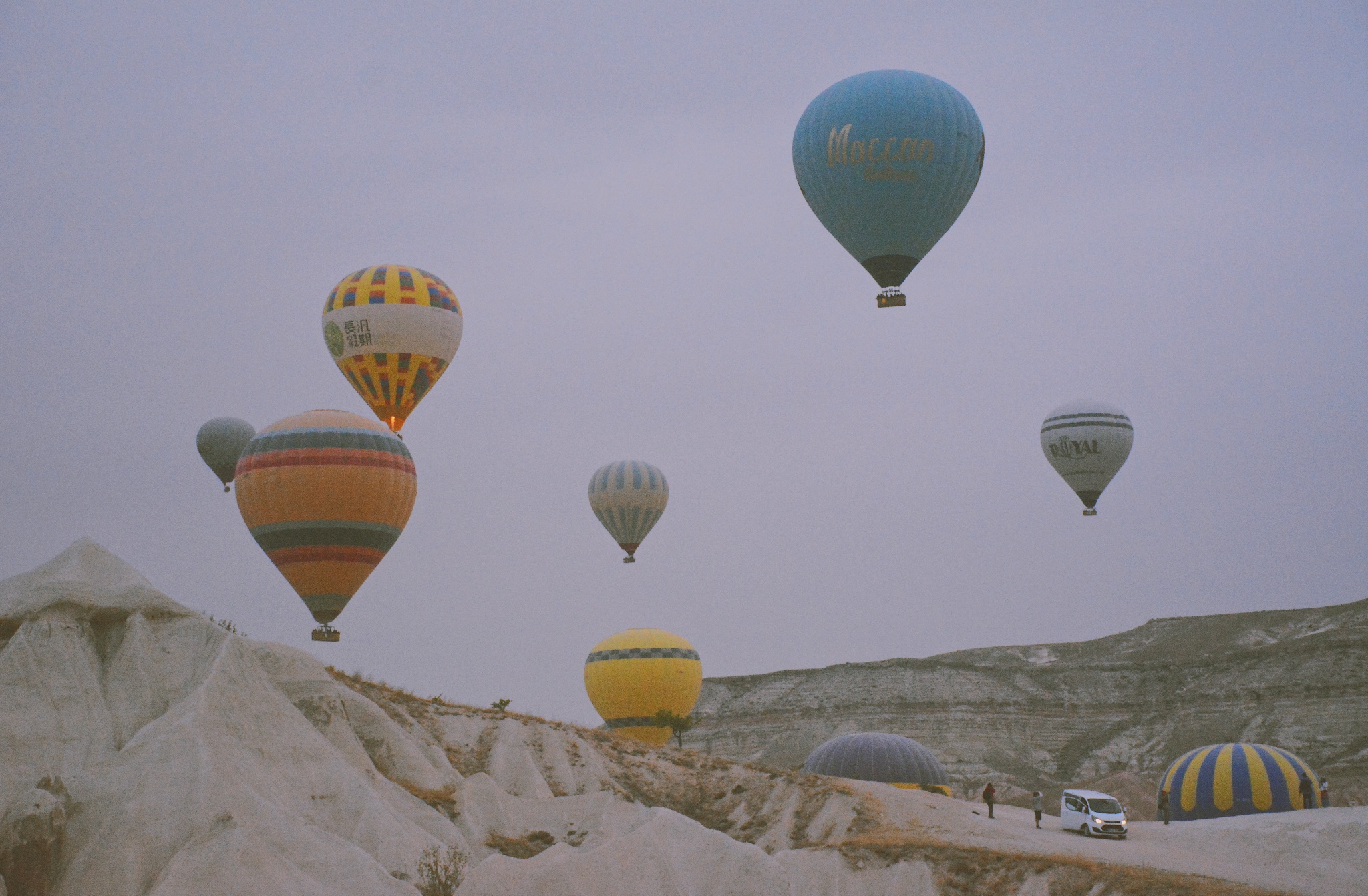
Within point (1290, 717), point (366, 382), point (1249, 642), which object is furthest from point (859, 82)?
point (1249, 642)

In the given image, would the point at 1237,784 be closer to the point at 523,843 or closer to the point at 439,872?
the point at 523,843

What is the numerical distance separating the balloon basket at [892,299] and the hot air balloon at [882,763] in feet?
53.2

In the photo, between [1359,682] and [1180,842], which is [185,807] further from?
[1359,682]

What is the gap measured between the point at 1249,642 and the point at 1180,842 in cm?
8472

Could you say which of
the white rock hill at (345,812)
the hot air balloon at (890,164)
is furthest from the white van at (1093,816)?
the hot air balloon at (890,164)

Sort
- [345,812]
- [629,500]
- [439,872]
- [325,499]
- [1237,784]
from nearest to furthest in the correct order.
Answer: [439,872] < [345,812] < [325,499] < [1237,784] < [629,500]

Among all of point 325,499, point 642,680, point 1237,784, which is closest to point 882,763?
point 1237,784

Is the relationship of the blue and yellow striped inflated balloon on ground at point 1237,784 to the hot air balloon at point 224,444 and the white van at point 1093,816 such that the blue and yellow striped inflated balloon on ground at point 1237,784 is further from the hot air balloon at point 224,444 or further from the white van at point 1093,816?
the hot air balloon at point 224,444

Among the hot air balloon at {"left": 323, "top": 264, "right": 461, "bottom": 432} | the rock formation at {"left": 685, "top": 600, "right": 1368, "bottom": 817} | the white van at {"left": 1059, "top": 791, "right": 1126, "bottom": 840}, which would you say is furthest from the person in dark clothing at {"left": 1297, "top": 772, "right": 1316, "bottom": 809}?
the hot air balloon at {"left": 323, "top": 264, "right": 461, "bottom": 432}

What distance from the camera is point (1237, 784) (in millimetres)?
43875

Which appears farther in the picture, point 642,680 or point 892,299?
point 642,680

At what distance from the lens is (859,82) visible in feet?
134

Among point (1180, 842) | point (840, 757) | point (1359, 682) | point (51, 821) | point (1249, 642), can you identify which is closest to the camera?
point (51, 821)

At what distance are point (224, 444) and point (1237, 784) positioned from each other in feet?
153
